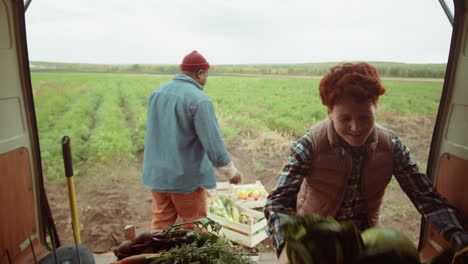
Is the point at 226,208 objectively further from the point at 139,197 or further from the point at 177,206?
the point at 139,197

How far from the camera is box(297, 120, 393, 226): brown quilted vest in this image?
146 centimetres

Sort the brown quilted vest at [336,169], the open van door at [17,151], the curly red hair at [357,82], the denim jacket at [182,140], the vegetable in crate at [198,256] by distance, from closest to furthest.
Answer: the vegetable in crate at [198,256]
the curly red hair at [357,82]
the brown quilted vest at [336,169]
the open van door at [17,151]
the denim jacket at [182,140]

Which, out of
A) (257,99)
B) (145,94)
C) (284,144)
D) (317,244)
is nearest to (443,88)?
(317,244)

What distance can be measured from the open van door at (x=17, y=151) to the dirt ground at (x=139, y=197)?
1.43 m

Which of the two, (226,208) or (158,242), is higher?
(158,242)

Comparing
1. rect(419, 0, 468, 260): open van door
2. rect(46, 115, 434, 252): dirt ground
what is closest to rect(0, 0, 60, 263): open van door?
rect(46, 115, 434, 252): dirt ground

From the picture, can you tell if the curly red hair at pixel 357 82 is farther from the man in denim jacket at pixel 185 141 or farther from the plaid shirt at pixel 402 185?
the man in denim jacket at pixel 185 141

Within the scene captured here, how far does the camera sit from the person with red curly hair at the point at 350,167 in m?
1.35

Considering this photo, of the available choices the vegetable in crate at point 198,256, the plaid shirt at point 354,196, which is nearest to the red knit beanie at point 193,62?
the plaid shirt at point 354,196

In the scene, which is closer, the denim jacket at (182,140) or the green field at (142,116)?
the denim jacket at (182,140)

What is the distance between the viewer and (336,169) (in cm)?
148

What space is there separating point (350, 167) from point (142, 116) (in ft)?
30.9

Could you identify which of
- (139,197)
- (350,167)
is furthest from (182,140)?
(139,197)

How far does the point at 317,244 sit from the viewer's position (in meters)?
0.72
